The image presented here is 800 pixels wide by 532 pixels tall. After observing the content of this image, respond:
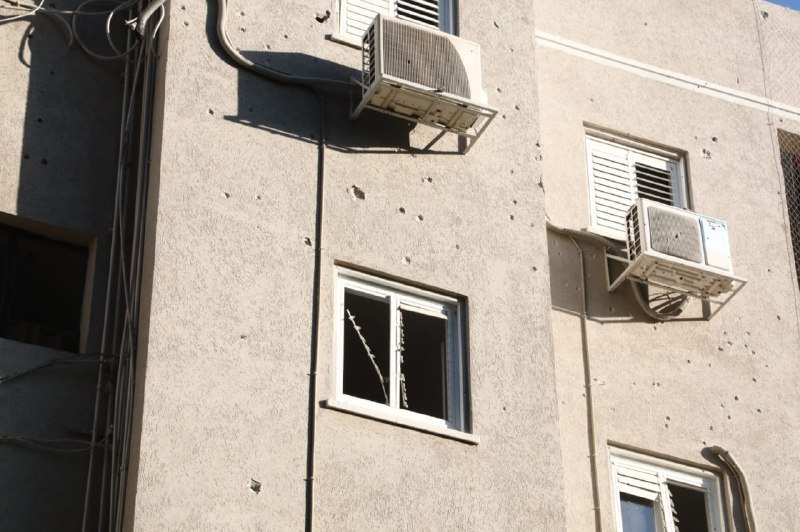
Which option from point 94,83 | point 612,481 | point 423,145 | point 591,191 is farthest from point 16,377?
point 591,191

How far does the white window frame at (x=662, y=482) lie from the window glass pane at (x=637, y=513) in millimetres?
35

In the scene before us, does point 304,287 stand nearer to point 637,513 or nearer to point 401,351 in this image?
point 401,351

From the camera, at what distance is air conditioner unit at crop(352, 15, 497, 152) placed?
1112 centimetres

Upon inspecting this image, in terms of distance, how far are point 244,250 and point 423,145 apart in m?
2.08

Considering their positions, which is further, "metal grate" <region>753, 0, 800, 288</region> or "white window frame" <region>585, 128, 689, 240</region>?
"metal grate" <region>753, 0, 800, 288</region>

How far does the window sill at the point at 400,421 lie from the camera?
9977 mm

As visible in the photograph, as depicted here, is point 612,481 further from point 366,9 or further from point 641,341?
point 366,9

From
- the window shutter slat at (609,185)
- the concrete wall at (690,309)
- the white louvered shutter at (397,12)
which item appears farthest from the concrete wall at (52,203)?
the window shutter slat at (609,185)

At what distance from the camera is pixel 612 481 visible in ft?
39.5

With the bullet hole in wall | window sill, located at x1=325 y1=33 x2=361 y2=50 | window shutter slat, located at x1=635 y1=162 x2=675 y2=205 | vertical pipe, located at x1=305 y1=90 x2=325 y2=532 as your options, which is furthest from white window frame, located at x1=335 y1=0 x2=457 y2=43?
window shutter slat, located at x1=635 y1=162 x2=675 y2=205

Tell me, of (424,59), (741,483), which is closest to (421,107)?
(424,59)

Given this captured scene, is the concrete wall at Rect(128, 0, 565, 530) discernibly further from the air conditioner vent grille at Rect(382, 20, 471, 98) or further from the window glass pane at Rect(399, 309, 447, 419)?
the air conditioner vent grille at Rect(382, 20, 471, 98)

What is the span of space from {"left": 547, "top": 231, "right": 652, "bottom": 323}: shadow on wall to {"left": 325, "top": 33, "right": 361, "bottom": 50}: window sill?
2483 millimetres

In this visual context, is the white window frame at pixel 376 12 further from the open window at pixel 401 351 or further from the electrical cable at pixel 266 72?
the open window at pixel 401 351
